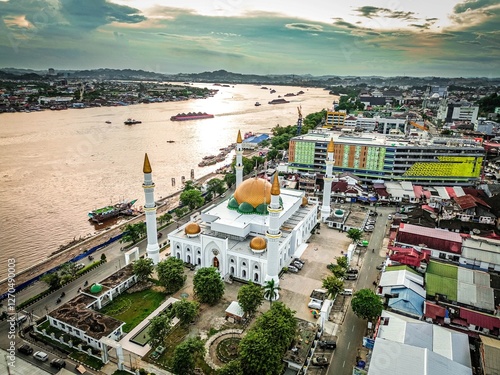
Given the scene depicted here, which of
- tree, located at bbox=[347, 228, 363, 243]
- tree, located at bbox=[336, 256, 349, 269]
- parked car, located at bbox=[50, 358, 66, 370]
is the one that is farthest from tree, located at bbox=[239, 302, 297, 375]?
tree, located at bbox=[347, 228, 363, 243]

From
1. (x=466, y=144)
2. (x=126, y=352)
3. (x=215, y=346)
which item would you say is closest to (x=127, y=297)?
(x=126, y=352)

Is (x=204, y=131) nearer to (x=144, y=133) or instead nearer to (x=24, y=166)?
(x=144, y=133)

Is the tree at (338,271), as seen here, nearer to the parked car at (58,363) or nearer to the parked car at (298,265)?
the parked car at (298,265)

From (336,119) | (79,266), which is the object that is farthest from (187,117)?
(79,266)

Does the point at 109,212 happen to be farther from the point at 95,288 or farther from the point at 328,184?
the point at 328,184

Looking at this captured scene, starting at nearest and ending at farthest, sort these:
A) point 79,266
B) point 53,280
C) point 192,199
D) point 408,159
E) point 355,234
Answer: point 53,280, point 79,266, point 355,234, point 192,199, point 408,159

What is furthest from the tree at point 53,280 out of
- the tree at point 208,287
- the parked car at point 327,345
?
the parked car at point 327,345
